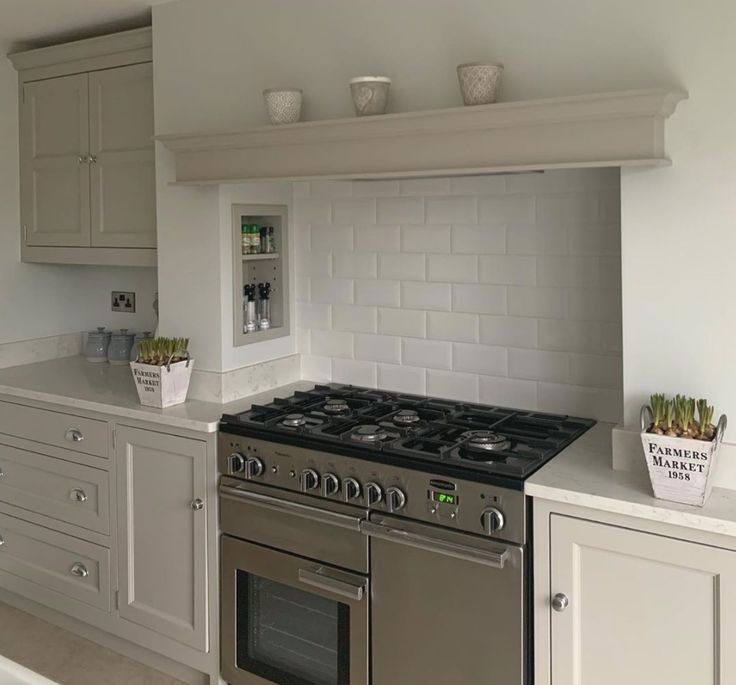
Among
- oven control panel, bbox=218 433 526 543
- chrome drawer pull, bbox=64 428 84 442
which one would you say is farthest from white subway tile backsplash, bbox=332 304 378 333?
chrome drawer pull, bbox=64 428 84 442

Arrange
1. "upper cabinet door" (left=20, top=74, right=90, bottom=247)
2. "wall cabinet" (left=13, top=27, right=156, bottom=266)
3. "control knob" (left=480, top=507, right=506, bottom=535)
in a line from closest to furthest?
"control knob" (left=480, top=507, right=506, bottom=535), "wall cabinet" (left=13, top=27, right=156, bottom=266), "upper cabinet door" (left=20, top=74, right=90, bottom=247)

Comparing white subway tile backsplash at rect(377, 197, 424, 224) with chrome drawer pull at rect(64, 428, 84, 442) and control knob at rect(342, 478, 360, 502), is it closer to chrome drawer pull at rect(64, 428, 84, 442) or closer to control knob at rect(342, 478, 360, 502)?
control knob at rect(342, 478, 360, 502)

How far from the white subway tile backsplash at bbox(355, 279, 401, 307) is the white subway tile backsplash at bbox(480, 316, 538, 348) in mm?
356

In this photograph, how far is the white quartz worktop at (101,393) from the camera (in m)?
2.80

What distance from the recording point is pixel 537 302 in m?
2.71

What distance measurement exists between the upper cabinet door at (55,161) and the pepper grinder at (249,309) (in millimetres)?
822

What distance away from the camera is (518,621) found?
214 centimetres

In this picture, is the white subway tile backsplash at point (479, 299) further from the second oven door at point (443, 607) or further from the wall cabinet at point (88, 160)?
the wall cabinet at point (88, 160)

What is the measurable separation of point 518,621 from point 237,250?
5.32ft

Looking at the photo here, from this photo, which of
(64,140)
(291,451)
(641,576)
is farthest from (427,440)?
(64,140)

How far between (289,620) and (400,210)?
1.45 metres

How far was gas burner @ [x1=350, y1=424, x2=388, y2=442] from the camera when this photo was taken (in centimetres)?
243

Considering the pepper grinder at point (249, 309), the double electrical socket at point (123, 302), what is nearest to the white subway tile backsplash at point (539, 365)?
the pepper grinder at point (249, 309)

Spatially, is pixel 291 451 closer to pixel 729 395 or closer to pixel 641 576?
pixel 641 576
